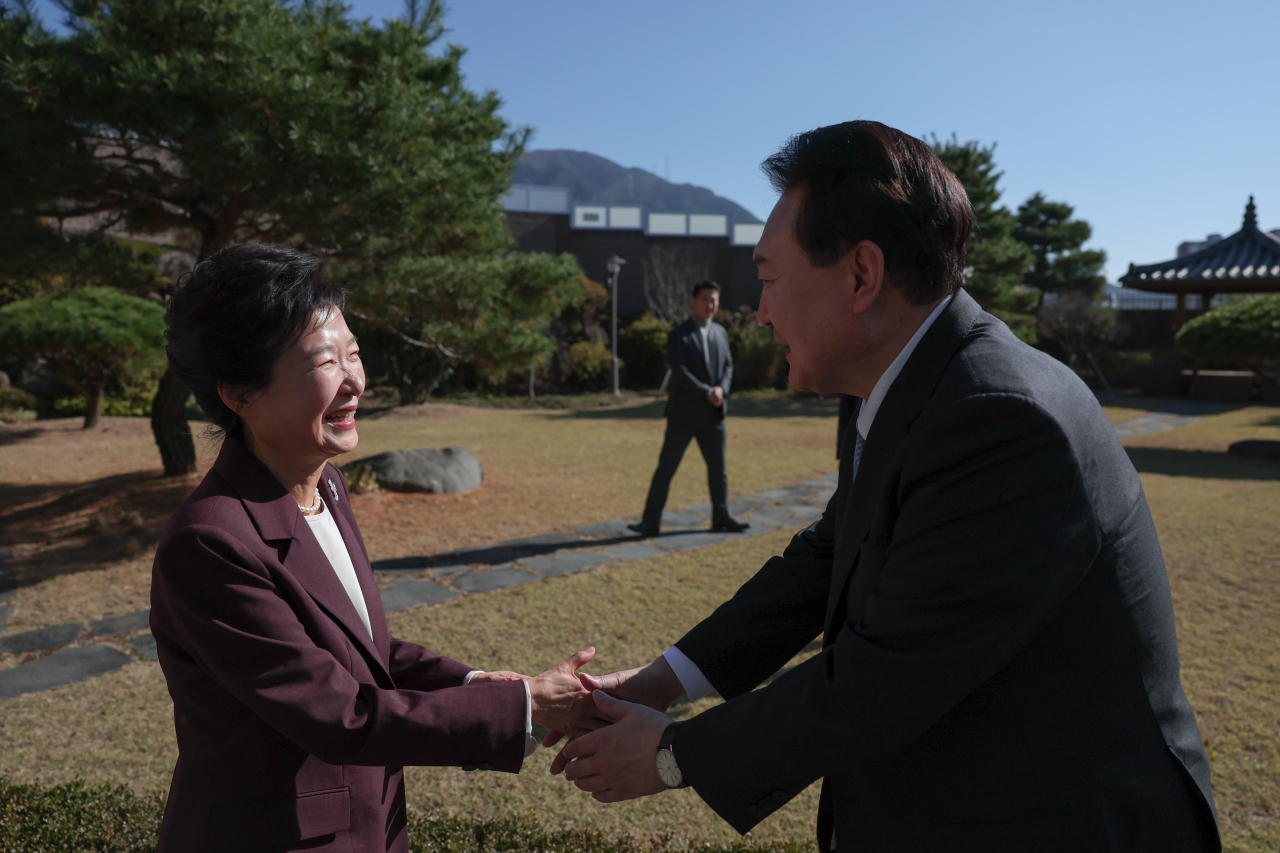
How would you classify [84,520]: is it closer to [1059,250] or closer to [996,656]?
[996,656]

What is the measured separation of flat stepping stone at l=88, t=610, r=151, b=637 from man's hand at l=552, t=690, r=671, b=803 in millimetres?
3605

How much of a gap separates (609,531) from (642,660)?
2665 millimetres

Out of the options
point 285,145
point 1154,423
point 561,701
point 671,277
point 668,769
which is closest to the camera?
point 668,769

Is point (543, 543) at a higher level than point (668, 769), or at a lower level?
lower

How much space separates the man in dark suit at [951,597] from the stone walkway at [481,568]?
373 centimetres

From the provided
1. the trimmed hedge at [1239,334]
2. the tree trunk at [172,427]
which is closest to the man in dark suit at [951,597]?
the tree trunk at [172,427]

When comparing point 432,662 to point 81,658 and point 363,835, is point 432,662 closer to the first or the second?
point 363,835

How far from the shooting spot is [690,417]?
6473mm

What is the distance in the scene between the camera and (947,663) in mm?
1104

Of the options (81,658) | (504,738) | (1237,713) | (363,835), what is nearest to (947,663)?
(504,738)

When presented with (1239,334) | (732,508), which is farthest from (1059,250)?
(732,508)

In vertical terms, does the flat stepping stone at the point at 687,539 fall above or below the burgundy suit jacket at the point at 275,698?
below

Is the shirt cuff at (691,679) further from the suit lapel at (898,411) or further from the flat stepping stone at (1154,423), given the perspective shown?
the flat stepping stone at (1154,423)

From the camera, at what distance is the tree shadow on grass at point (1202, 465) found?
9555 mm
